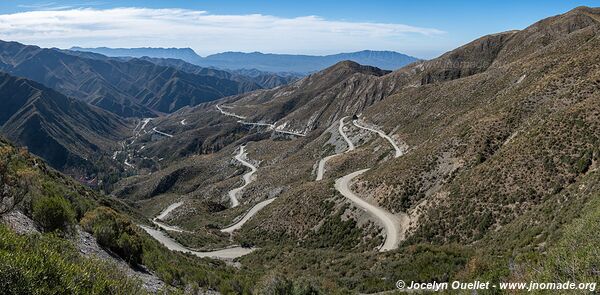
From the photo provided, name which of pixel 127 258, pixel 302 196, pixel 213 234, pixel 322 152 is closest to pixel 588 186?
pixel 127 258

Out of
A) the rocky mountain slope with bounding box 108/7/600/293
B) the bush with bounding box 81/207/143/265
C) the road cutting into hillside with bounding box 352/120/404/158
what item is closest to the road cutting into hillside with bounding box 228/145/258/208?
the rocky mountain slope with bounding box 108/7/600/293

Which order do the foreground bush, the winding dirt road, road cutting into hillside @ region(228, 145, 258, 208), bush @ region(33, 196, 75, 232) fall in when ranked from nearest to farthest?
the foreground bush → bush @ region(33, 196, 75, 232) → the winding dirt road → road cutting into hillside @ region(228, 145, 258, 208)

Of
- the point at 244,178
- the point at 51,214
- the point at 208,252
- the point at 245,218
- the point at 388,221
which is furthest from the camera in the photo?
the point at 244,178

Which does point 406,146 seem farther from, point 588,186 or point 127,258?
point 127,258

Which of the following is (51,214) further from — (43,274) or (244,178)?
(244,178)

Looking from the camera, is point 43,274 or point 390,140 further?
point 390,140

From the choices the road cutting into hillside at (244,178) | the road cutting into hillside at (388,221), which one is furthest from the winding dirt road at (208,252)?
the road cutting into hillside at (244,178)

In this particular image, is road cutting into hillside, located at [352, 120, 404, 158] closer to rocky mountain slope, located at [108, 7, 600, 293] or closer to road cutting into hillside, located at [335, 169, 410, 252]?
rocky mountain slope, located at [108, 7, 600, 293]

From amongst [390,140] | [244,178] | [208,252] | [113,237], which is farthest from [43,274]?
[244,178]

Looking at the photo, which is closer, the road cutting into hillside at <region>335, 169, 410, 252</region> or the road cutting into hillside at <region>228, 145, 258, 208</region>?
the road cutting into hillside at <region>335, 169, 410, 252</region>
